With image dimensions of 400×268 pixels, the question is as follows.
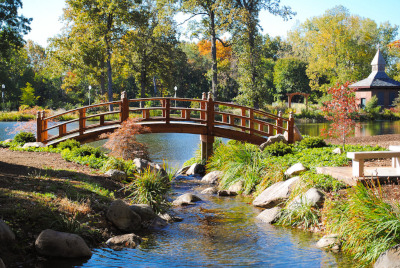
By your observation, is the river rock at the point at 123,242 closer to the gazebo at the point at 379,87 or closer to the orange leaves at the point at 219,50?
the gazebo at the point at 379,87

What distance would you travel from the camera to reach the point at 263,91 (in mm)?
26125

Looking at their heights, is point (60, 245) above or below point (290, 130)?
below

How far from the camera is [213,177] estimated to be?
13.8m

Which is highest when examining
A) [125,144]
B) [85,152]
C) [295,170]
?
[125,144]

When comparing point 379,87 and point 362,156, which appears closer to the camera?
point 362,156

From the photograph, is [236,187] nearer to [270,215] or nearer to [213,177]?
[213,177]

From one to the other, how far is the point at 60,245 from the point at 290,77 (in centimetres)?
4436

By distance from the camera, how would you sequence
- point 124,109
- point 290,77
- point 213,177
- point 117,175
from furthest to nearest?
Answer: point 290,77
point 124,109
point 213,177
point 117,175

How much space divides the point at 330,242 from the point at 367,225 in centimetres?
86

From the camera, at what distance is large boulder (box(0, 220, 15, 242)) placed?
240 inches

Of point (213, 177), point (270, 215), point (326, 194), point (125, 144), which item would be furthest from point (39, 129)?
point (326, 194)

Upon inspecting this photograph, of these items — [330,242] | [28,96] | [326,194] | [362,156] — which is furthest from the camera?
Result: [28,96]

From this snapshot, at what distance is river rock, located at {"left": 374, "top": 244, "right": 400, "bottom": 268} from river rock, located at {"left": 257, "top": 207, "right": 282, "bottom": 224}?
2.95 m

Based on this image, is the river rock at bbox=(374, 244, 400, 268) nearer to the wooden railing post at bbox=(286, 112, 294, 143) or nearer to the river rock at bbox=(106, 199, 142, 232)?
the river rock at bbox=(106, 199, 142, 232)
